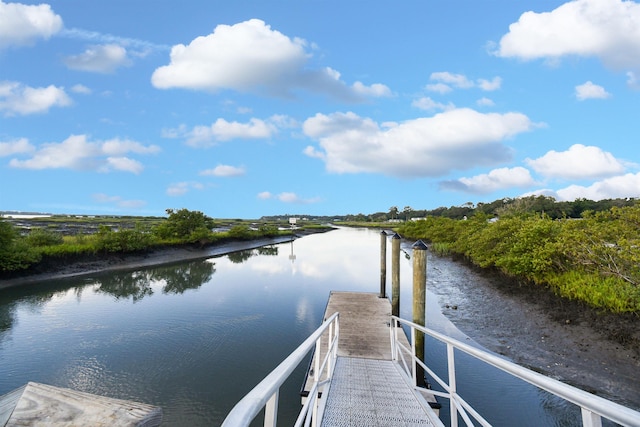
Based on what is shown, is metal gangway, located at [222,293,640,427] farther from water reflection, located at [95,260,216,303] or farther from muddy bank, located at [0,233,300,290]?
muddy bank, located at [0,233,300,290]

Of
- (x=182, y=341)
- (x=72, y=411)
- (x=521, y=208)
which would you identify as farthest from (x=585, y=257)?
(x=521, y=208)

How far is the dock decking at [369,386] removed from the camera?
3.59 m

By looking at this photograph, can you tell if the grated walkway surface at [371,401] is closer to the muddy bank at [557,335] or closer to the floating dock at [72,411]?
the floating dock at [72,411]

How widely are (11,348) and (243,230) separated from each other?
27.5 metres

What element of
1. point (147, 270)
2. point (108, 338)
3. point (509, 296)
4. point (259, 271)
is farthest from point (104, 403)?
point (147, 270)

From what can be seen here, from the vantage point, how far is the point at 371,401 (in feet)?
13.4

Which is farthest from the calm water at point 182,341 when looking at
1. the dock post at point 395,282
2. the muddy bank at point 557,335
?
the dock post at point 395,282

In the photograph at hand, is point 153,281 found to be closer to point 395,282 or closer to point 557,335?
point 395,282

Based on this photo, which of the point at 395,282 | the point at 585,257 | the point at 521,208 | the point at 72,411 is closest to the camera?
the point at 72,411

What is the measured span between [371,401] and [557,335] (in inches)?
293

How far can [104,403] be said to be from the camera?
83 cm

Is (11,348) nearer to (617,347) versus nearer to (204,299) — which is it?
(204,299)

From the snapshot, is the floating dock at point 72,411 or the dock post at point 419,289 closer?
the floating dock at point 72,411

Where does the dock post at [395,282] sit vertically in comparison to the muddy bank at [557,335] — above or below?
above
